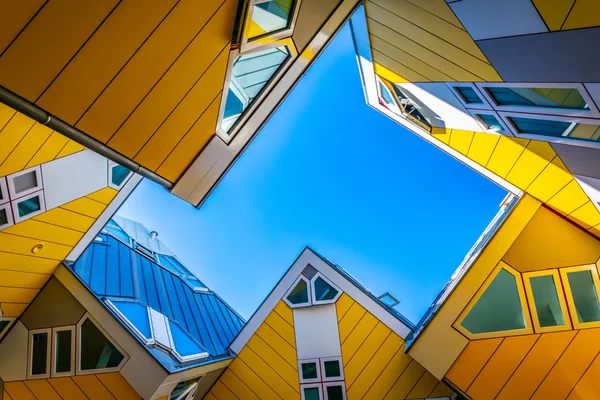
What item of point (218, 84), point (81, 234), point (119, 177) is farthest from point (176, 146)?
point (81, 234)

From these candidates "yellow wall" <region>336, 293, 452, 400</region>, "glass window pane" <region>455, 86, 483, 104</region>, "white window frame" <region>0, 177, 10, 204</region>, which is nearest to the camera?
"white window frame" <region>0, 177, 10, 204</region>

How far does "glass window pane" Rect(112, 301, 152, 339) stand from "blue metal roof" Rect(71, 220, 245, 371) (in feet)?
0.70

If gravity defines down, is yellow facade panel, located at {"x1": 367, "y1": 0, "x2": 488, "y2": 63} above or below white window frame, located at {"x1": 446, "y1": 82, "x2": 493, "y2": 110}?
below

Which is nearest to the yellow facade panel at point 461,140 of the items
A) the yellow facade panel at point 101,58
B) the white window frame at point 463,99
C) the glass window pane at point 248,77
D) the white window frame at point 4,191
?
the white window frame at point 463,99

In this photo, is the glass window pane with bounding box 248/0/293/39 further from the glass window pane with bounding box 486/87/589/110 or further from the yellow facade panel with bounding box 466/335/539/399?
the yellow facade panel with bounding box 466/335/539/399

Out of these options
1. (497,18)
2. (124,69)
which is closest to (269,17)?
(124,69)

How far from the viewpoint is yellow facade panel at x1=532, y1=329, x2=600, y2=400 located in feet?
19.9

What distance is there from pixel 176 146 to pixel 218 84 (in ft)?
2.79

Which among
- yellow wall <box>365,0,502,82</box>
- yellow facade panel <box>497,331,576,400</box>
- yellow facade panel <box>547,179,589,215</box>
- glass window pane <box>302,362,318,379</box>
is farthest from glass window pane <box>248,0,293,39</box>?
glass window pane <box>302,362,318,379</box>

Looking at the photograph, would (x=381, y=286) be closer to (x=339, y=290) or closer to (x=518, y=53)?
(x=339, y=290)

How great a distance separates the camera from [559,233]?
22.0ft

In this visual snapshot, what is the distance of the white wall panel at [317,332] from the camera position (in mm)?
7977

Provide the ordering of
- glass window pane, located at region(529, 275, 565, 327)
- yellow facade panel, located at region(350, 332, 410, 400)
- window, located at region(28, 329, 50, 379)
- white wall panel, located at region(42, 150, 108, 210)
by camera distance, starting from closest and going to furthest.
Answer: white wall panel, located at region(42, 150, 108, 210)
glass window pane, located at region(529, 275, 565, 327)
window, located at region(28, 329, 50, 379)
yellow facade panel, located at region(350, 332, 410, 400)

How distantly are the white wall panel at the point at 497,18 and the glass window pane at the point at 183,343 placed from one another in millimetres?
6531
